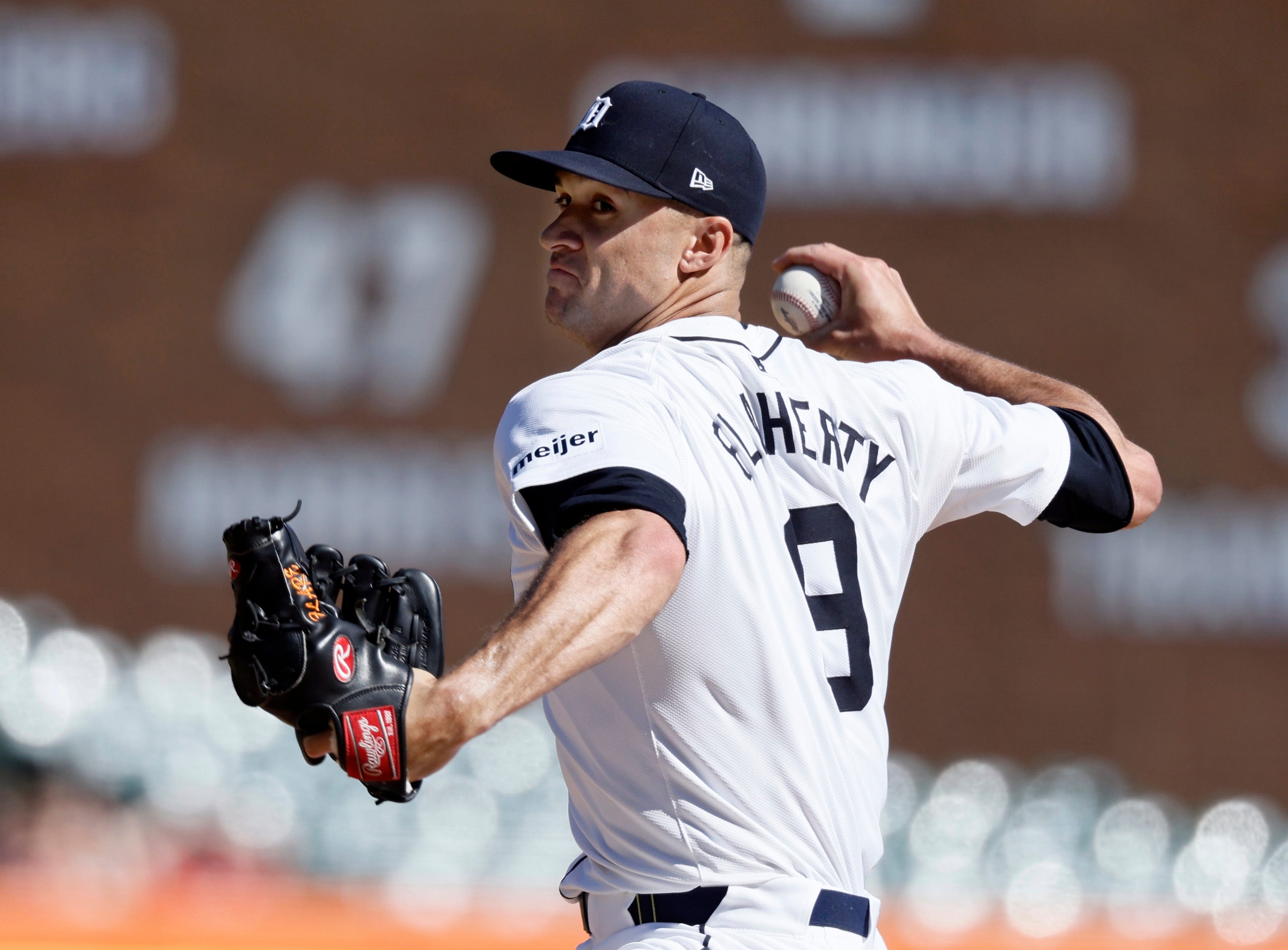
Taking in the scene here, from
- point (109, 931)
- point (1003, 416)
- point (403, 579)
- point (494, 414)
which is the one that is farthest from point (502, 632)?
point (494, 414)

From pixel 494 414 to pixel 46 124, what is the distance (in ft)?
8.40

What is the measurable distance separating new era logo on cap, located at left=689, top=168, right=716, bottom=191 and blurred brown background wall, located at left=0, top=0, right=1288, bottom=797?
5024 mm

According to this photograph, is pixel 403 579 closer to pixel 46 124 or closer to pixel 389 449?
pixel 389 449

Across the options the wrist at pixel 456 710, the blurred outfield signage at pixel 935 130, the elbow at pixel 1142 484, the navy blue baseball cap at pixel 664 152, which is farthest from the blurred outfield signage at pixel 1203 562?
the wrist at pixel 456 710

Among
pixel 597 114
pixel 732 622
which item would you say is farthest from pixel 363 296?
pixel 732 622

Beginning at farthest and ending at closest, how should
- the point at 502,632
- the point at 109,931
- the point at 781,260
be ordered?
1. the point at 109,931
2. the point at 781,260
3. the point at 502,632

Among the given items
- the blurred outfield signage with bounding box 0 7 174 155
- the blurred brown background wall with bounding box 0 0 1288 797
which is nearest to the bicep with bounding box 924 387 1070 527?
the blurred brown background wall with bounding box 0 0 1288 797

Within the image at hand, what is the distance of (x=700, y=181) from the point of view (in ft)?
6.66

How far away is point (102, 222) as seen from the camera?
7.31 m

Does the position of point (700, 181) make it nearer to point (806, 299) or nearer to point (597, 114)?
point (597, 114)

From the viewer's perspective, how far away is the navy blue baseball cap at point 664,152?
6.52 feet

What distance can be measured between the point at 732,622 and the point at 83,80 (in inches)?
256

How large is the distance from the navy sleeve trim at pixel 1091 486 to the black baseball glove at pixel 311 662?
40.6 inches

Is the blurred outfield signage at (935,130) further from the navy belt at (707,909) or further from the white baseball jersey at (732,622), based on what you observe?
the navy belt at (707,909)
